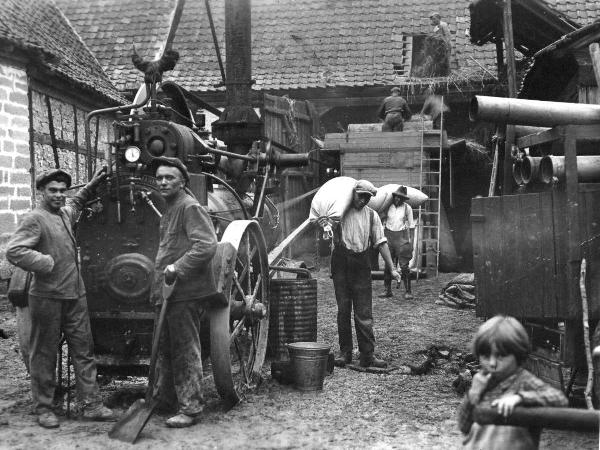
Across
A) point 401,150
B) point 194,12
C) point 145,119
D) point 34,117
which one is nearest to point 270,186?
point 145,119

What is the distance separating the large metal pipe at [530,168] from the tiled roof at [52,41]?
8.00 metres

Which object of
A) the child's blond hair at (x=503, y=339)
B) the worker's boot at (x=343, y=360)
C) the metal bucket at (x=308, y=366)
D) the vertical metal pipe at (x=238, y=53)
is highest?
the vertical metal pipe at (x=238, y=53)

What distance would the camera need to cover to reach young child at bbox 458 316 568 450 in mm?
2891

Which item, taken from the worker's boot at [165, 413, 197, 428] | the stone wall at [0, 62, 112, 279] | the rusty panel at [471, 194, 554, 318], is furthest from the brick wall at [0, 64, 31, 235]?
the rusty panel at [471, 194, 554, 318]

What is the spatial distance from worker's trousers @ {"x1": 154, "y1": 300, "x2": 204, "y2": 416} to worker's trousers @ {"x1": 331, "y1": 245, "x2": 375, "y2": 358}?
2.39 metres

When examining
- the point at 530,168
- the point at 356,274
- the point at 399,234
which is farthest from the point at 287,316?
the point at 399,234

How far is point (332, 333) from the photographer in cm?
915

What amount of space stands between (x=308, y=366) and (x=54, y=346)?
7.26ft

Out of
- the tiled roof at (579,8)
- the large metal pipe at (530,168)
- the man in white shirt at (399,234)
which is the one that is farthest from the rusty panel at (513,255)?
the tiled roof at (579,8)

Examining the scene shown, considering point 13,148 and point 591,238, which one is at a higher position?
point 13,148

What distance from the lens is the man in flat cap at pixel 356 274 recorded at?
7.46 m

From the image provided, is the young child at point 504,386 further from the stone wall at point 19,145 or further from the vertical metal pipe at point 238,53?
the stone wall at point 19,145

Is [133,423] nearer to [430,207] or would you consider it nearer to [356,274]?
[356,274]

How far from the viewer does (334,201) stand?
24.6 feet
